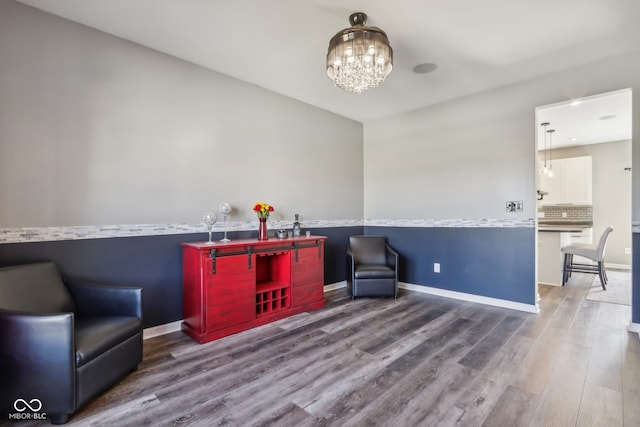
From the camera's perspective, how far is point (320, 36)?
2.61 m

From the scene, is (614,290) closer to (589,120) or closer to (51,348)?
(589,120)

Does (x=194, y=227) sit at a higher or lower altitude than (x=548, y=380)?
higher

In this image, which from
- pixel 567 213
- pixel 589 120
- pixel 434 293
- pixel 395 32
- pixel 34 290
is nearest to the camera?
pixel 34 290

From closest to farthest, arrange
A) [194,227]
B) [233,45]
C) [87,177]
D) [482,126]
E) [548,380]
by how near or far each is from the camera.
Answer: [548,380] < [87,177] < [233,45] < [194,227] < [482,126]

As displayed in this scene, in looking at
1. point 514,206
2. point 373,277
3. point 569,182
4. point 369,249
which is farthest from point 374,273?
point 569,182

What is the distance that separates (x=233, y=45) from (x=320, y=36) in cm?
82

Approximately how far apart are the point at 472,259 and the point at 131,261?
3.89 metres

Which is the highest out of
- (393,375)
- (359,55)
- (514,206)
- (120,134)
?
(359,55)

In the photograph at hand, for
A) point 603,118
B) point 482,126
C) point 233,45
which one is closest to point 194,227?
point 233,45

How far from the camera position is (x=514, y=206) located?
3.57 meters

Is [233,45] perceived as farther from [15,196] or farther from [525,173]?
[525,173]

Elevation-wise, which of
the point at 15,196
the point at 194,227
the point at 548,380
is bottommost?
the point at 548,380

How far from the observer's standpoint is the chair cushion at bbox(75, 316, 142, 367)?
1.68 meters

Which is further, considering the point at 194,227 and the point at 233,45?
the point at 194,227
